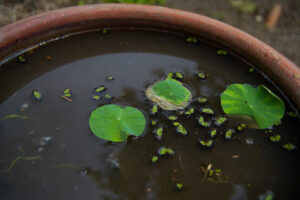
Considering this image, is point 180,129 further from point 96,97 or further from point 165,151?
point 96,97

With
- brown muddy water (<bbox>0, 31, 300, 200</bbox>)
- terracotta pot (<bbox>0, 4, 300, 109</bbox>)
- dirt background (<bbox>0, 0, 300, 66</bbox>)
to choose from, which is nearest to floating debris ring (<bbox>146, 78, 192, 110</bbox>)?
brown muddy water (<bbox>0, 31, 300, 200</bbox>)

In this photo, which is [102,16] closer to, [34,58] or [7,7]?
[34,58]

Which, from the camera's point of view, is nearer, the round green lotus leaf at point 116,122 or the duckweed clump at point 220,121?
the round green lotus leaf at point 116,122

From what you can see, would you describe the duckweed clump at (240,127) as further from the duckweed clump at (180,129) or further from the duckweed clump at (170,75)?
the duckweed clump at (170,75)

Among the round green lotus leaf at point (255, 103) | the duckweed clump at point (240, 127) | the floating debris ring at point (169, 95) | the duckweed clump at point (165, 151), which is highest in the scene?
the floating debris ring at point (169, 95)

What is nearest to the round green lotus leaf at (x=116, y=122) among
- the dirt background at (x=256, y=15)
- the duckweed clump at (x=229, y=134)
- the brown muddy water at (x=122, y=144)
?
the brown muddy water at (x=122, y=144)

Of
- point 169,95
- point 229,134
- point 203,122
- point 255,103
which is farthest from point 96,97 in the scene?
point 255,103

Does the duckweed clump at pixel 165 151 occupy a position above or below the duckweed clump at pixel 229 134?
below
